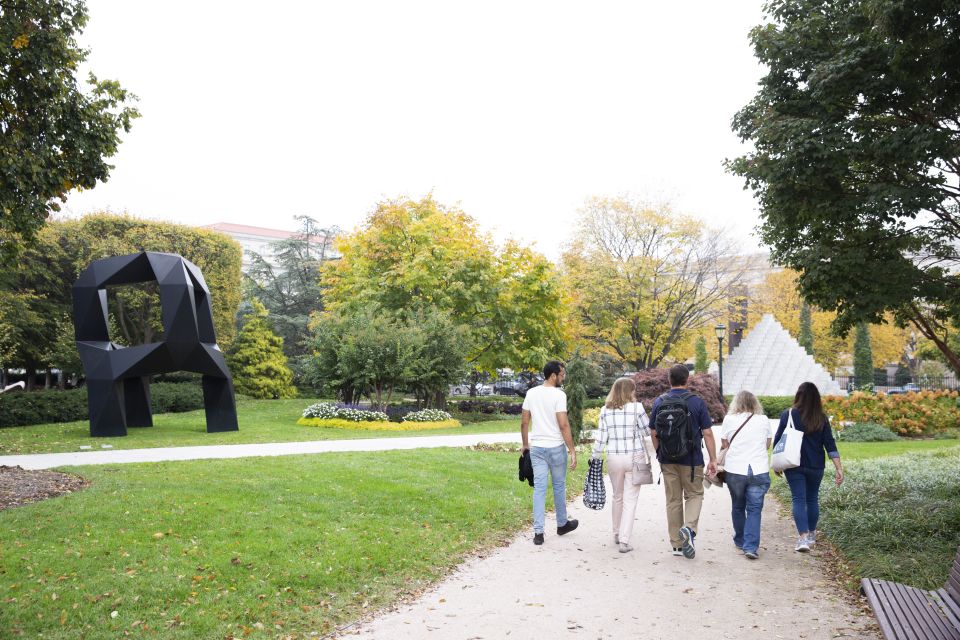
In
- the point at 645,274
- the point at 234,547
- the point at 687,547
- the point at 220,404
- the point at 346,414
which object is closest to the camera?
the point at 234,547

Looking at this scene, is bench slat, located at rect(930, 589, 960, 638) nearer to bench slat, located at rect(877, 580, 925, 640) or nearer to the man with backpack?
bench slat, located at rect(877, 580, 925, 640)

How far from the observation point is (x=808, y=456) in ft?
23.2

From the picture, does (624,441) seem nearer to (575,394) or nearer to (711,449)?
(711,449)

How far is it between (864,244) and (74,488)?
1025 centimetres

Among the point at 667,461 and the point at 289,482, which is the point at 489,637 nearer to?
the point at 667,461

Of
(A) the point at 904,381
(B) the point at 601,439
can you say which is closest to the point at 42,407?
(B) the point at 601,439

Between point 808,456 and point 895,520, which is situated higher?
point 808,456

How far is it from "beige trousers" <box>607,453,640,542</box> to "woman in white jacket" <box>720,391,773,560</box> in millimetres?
966

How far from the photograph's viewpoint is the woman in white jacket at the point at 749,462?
273 inches

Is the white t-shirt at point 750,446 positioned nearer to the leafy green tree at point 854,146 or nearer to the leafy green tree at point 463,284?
the leafy green tree at point 854,146

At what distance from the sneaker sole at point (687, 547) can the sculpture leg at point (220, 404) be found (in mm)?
14476

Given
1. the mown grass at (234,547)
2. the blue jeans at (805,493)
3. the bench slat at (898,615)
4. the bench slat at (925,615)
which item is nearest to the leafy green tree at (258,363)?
the mown grass at (234,547)

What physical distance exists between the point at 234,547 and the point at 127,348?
1271cm

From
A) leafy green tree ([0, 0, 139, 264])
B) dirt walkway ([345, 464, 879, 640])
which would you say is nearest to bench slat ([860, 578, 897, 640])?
dirt walkway ([345, 464, 879, 640])
